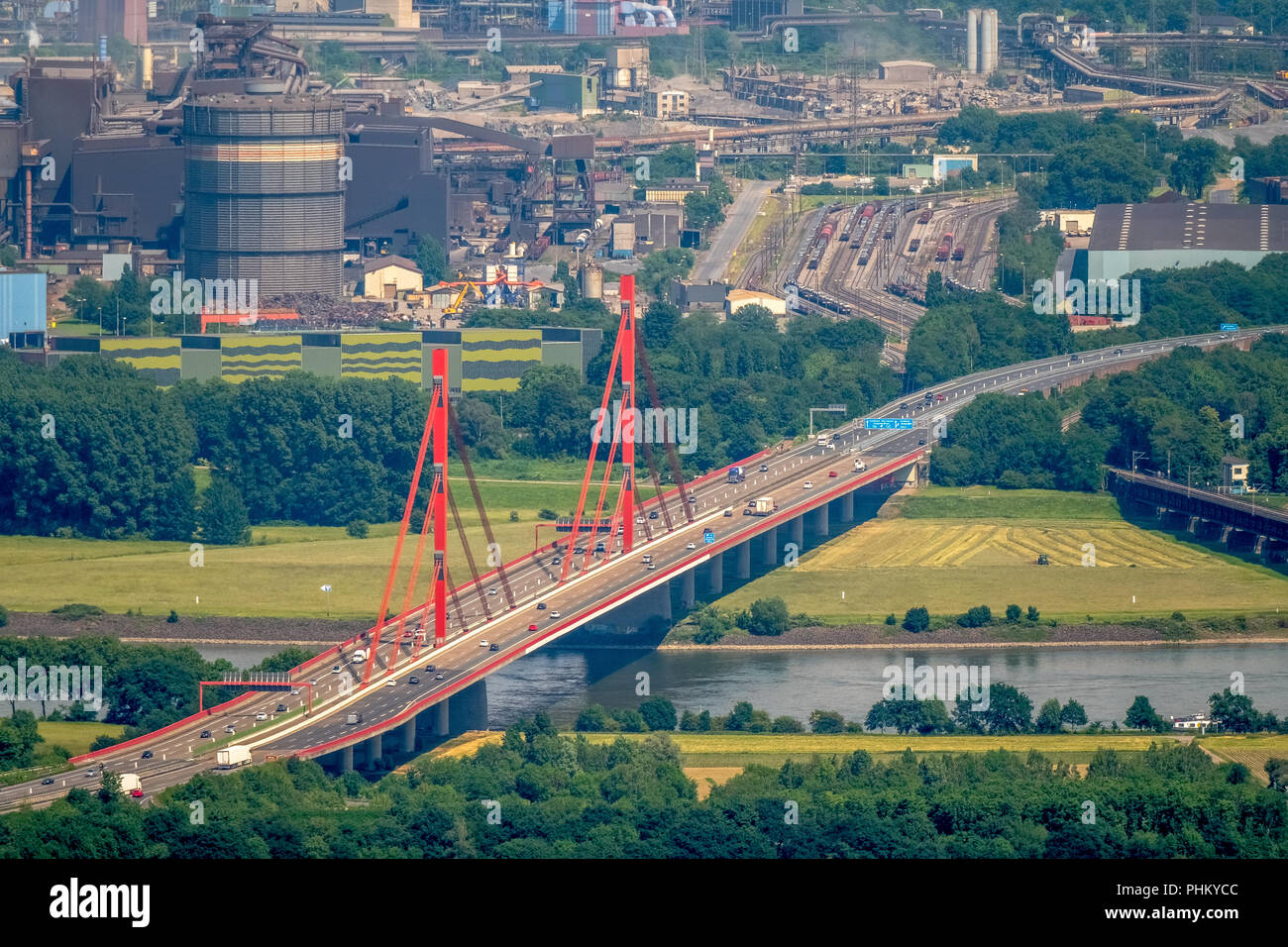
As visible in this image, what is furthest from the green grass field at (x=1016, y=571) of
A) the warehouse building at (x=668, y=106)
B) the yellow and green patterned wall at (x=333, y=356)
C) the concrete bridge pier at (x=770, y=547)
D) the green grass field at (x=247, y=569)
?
the warehouse building at (x=668, y=106)

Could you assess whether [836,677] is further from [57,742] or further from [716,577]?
[57,742]

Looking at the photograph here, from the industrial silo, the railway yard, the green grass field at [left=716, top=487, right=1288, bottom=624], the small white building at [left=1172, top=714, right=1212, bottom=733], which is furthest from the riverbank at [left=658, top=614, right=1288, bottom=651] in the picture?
the industrial silo

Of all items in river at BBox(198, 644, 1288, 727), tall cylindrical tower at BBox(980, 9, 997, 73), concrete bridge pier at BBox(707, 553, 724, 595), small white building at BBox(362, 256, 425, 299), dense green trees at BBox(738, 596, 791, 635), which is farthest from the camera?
tall cylindrical tower at BBox(980, 9, 997, 73)

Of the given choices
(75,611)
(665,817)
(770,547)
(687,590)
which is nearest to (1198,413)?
(770,547)

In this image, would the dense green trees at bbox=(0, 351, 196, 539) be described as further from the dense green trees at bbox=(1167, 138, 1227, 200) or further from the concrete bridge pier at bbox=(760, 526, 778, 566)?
the dense green trees at bbox=(1167, 138, 1227, 200)

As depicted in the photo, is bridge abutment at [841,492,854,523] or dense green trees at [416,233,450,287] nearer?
bridge abutment at [841,492,854,523]
